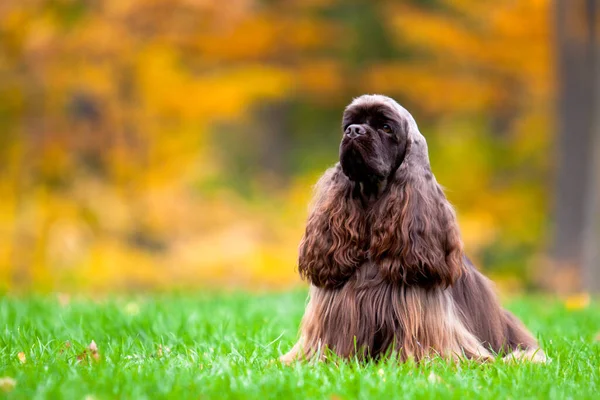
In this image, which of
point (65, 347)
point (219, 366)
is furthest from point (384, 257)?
point (65, 347)

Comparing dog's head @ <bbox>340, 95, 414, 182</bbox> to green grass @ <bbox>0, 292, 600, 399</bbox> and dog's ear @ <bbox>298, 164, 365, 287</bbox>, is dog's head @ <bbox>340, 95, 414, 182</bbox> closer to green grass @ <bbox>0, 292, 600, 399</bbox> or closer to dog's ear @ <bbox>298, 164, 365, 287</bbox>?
dog's ear @ <bbox>298, 164, 365, 287</bbox>

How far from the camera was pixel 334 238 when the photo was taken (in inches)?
191

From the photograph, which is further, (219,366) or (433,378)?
(219,366)

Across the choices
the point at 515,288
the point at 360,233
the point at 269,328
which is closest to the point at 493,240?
the point at 515,288

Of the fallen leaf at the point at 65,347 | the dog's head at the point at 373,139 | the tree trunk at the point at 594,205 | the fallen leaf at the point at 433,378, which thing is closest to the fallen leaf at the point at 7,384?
the fallen leaf at the point at 65,347

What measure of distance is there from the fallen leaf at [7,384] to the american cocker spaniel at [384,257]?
1580 mm

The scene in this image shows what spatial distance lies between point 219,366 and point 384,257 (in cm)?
110

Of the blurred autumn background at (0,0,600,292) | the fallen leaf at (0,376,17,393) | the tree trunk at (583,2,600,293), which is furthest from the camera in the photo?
the blurred autumn background at (0,0,600,292)

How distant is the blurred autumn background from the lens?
42.3ft

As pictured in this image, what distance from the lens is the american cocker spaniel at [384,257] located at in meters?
4.63

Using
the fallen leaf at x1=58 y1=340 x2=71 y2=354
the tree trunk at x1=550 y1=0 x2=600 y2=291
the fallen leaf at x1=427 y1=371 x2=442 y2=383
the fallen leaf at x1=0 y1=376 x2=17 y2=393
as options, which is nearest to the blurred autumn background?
the tree trunk at x1=550 y1=0 x2=600 y2=291

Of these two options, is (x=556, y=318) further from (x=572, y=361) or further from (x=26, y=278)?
(x=26, y=278)

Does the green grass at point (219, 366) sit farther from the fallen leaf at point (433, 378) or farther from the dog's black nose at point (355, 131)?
the dog's black nose at point (355, 131)

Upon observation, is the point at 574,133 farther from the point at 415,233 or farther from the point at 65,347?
the point at 65,347
